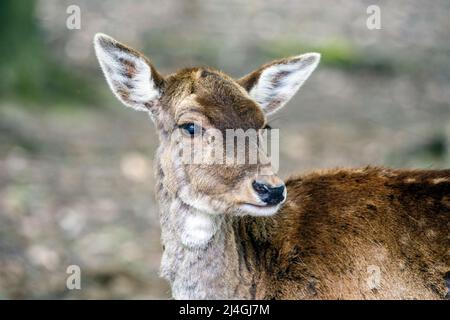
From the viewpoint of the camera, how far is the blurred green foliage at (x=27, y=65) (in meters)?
11.2

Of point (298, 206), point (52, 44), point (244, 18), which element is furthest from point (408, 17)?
point (298, 206)

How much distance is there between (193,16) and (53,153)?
6390 millimetres

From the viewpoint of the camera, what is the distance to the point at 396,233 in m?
5.18

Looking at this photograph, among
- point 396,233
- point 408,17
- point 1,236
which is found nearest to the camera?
point 396,233

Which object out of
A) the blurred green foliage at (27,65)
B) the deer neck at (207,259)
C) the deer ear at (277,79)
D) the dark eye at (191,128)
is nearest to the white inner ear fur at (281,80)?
the deer ear at (277,79)

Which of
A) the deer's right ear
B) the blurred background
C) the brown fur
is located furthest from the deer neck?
the blurred background

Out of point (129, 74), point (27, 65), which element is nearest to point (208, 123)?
point (129, 74)

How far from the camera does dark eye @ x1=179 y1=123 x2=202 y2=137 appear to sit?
520 cm

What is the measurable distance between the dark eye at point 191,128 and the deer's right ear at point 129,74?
40 cm

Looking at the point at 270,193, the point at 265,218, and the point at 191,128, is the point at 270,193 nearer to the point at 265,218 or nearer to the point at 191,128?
the point at 265,218

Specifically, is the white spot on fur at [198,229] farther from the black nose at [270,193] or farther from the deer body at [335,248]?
the black nose at [270,193]

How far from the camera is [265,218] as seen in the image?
5.40 metres

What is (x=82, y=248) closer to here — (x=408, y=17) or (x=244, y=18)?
(x=244, y=18)

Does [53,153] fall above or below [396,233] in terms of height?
below
